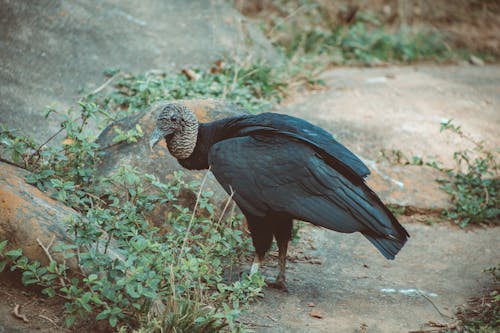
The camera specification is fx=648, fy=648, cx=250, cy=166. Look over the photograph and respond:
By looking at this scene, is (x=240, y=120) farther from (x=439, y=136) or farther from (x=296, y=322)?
(x=439, y=136)

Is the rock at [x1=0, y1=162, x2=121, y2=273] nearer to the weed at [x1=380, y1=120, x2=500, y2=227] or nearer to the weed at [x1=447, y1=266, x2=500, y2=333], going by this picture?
the weed at [x1=447, y1=266, x2=500, y2=333]

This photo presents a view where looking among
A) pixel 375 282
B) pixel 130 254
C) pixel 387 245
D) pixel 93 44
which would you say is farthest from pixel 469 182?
pixel 93 44

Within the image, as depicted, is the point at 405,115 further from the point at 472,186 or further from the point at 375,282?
the point at 375,282

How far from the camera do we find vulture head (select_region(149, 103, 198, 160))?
3.99m

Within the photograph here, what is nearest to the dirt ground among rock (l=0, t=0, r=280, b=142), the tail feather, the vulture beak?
the tail feather

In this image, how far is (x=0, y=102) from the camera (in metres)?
5.45

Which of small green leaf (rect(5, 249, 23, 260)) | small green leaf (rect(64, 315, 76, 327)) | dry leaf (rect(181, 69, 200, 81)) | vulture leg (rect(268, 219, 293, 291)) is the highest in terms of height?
dry leaf (rect(181, 69, 200, 81))

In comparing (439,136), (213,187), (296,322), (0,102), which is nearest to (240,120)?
(213,187)

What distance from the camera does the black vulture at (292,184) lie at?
3.56 m

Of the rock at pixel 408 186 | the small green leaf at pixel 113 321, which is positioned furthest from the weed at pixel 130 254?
the rock at pixel 408 186

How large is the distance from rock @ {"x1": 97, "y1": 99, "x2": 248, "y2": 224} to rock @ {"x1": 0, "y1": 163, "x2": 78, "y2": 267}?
91 cm

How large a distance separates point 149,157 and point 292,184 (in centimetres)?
124

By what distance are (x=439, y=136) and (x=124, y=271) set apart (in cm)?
420

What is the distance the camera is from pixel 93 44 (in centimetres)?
680
